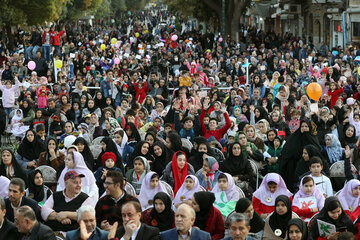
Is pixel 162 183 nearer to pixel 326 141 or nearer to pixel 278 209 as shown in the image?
pixel 278 209

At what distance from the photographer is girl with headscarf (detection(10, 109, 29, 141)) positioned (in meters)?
15.0

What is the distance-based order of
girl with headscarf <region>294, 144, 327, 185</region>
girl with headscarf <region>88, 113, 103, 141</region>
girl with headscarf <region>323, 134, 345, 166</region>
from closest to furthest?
girl with headscarf <region>294, 144, 327, 185</region> < girl with headscarf <region>323, 134, 345, 166</region> < girl with headscarf <region>88, 113, 103, 141</region>

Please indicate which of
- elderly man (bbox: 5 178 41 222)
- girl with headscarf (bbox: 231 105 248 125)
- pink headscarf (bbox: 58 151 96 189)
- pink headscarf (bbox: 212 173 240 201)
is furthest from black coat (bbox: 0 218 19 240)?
girl with headscarf (bbox: 231 105 248 125)

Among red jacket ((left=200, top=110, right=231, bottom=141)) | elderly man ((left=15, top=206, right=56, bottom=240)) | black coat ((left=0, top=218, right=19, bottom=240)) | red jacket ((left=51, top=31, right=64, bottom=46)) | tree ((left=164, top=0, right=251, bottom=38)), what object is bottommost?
red jacket ((left=200, top=110, right=231, bottom=141))

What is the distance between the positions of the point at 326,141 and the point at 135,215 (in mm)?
5798

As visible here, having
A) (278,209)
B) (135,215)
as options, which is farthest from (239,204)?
(135,215)

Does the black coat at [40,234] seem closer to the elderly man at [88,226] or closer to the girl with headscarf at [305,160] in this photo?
the elderly man at [88,226]

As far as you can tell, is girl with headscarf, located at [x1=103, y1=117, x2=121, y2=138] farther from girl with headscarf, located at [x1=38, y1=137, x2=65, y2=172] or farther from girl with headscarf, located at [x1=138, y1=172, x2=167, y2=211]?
girl with headscarf, located at [x1=138, y1=172, x2=167, y2=211]

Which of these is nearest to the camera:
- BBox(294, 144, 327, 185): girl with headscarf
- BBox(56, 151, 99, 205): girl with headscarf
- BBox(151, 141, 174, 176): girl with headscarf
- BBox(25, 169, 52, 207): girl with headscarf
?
BBox(56, 151, 99, 205): girl with headscarf

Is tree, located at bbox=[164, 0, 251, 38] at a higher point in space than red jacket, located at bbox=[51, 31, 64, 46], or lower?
higher

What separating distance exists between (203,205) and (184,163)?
6.75ft

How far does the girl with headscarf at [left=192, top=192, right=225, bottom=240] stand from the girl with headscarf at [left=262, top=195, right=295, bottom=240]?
0.48 m

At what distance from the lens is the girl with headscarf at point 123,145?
450 inches

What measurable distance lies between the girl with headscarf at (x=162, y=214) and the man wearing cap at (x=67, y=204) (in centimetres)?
77
